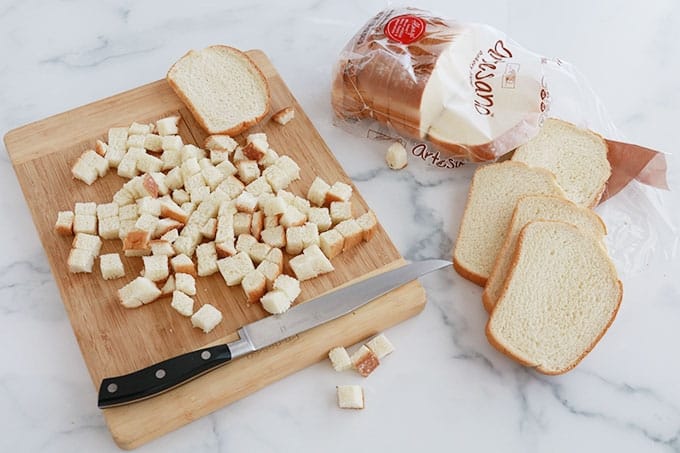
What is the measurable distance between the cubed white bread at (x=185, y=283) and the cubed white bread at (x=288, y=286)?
0.90 ft

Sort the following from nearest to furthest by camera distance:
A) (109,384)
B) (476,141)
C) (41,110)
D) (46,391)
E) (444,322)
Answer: (109,384) → (46,391) → (444,322) → (476,141) → (41,110)

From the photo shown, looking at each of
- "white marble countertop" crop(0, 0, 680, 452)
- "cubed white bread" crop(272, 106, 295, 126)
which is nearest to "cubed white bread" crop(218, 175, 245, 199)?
"cubed white bread" crop(272, 106, 295, 126)

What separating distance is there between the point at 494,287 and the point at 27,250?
5.53 feet

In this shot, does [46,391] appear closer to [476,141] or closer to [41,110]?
[41,110]

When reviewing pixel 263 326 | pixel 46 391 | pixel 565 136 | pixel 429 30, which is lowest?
pixel 46 391

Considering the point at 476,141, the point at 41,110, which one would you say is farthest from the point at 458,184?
the point at 41,110

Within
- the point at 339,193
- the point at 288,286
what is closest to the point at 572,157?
the point at 339,193

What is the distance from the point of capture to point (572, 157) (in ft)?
9.89

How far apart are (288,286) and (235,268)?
0.65ft

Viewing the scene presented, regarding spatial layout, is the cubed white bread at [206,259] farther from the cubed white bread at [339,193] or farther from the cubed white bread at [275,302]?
the cubed white bread at [339,193]

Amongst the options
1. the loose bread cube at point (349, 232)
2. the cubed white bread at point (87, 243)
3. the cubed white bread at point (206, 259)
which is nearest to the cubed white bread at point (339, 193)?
the loose bread cube at point (349, 232)

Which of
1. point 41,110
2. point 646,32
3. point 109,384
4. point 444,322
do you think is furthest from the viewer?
point 646,32

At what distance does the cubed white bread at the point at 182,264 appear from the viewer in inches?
104

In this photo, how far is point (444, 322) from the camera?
8.89ft
